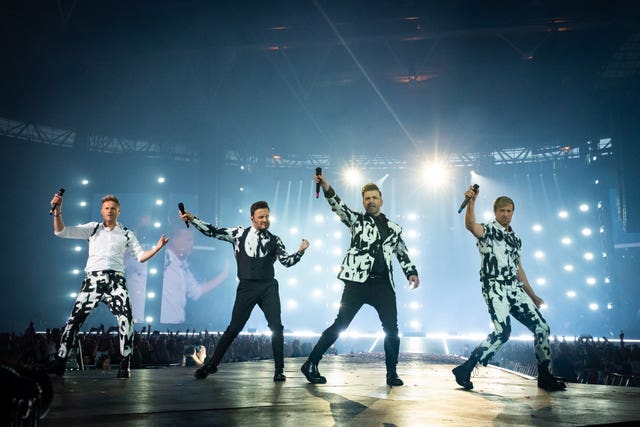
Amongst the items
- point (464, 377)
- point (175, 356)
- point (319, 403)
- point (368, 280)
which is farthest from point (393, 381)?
point (175, 356)

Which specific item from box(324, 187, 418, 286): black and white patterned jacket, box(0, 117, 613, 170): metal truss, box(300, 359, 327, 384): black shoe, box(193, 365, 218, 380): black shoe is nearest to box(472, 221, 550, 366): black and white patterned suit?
box(324, 187, 418, 286): black and white patterned jacket

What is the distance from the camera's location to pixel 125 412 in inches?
119

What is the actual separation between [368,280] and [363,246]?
0.35 metres

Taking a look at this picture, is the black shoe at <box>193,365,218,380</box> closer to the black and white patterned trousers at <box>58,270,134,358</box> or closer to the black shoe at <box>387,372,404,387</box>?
the black and white patterned trousers at <box>58,270,134,358</box>

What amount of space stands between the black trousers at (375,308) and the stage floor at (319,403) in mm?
334

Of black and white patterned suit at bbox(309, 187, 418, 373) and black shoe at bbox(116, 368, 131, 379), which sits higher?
black and white patterned suit at bbox(309, 187, 418, 373)

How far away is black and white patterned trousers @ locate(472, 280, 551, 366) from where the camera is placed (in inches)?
191

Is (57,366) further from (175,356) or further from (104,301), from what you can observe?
(175,356)

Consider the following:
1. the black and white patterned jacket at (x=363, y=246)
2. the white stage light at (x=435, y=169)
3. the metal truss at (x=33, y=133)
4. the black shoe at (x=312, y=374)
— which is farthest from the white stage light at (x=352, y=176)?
the black shoe at (x=312, y=374)

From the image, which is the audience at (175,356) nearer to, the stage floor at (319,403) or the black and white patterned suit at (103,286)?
the black and white patterned suit at (103,286)

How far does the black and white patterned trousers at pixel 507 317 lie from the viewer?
4.84m

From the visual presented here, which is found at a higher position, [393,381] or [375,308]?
[375,308]

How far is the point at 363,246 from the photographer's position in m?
5.15

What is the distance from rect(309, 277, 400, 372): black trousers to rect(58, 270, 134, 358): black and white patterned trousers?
2078 millimetres
